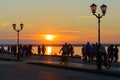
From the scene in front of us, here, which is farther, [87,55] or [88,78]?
[87,55]

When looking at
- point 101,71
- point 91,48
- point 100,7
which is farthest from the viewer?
point 91,48

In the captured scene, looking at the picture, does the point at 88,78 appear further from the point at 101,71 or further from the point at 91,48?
the point at 91,48

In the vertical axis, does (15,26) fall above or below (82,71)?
above

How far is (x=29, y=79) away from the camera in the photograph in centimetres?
2577

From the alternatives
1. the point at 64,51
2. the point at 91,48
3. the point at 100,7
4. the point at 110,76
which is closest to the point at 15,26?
the point at 64,51

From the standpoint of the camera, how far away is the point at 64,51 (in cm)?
4725

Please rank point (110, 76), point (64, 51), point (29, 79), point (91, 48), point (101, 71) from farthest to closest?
1. point (64, 51)
2. point (91, 48)
3. point (101, 71)
4. point (110, 76)
5. point (29, 79)

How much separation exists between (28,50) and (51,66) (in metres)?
26.9

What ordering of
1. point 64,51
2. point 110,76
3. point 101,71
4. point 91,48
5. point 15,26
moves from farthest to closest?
point 15,26 → point 64,51 → point 91,48 → point 101,71 → point 110,76

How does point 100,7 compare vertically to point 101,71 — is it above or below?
above

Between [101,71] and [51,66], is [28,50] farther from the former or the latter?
[101,71]

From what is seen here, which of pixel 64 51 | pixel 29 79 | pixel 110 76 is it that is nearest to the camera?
pixel 29 79

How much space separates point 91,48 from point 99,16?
11145 mm

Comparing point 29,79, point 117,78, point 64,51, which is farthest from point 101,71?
point 64,51
